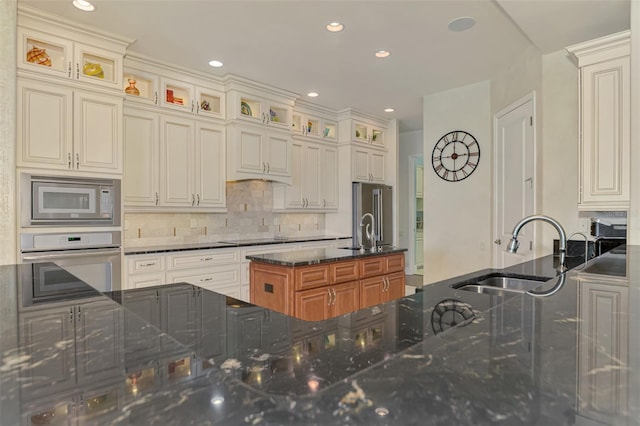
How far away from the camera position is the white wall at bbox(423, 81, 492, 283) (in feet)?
15.0

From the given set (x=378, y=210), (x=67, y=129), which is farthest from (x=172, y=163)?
(x=378, y=210)

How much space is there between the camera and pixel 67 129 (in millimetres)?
3045

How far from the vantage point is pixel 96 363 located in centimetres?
59

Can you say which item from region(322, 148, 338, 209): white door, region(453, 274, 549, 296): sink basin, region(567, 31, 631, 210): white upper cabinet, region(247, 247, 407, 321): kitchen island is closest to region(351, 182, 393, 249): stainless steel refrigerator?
region(322, 148, 338, 209): white door

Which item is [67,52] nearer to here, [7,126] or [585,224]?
[7,126]

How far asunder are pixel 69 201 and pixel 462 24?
11.7ft

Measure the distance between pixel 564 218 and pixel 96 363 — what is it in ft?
11.8

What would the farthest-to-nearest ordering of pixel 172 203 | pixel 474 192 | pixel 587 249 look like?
pixel 474 192 → pixel 172 203 → pixel 587 249

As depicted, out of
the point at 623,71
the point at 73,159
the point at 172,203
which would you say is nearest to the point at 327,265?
the point at 172,203

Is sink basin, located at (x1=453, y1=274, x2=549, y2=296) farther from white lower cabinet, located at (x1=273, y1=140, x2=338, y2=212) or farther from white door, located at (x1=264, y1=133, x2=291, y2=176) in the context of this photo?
white lower cabinet, located at (x1=273, y1=140, x2=338, y2=212)

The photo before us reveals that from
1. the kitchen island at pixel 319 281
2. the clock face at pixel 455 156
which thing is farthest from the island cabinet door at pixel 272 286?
the clock face at pixel 455 156

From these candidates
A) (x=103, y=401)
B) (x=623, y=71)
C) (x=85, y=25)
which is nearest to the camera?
(x=103, y=401)

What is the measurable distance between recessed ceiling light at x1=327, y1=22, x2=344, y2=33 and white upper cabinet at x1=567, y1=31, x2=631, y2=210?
5.73 feet

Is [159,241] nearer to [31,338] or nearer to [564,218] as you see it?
[31,338]
